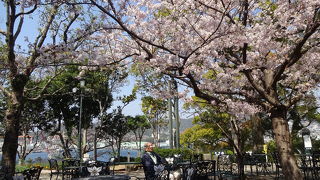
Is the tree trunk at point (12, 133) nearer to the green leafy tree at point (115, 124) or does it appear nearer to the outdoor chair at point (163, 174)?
the outdoor chair at point (163, 174)

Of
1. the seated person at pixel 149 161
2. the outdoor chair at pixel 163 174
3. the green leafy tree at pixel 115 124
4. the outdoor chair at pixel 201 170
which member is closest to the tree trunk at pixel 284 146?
the outdoor chair at pixel 201 170

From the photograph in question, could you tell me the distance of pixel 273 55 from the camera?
25.7 feet

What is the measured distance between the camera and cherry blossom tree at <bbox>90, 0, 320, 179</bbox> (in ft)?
20.4

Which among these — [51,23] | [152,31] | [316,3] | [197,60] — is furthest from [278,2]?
[51,23]

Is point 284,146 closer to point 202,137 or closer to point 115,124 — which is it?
point 202,137

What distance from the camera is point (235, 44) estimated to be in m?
6.62

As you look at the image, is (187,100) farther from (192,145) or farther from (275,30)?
(192,145)

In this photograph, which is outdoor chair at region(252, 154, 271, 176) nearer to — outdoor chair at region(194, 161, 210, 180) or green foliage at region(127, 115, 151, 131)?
outdoor chair at region(194, 161, 210, 180)

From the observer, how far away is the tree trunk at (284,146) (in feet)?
20.7

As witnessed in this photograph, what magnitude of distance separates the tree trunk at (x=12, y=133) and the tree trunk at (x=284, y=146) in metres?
5.91

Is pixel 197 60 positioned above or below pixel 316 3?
→ below

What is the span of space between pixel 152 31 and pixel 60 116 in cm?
1571

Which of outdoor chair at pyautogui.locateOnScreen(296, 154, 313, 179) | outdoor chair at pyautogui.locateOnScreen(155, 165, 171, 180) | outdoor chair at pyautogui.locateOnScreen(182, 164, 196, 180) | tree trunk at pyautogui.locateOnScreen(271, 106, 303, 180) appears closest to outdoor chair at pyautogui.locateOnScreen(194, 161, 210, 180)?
outdoor chair at pyautogui.locateOnScreen(182, 164, 196, 180)

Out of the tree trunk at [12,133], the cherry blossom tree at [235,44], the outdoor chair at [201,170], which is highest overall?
the cherry blossom tree at [235,44]
